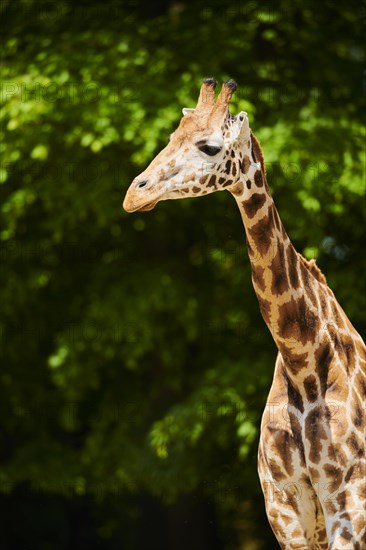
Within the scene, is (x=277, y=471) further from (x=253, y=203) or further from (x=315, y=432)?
(x=253, y=203)

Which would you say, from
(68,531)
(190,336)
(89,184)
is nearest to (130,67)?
(89,184)

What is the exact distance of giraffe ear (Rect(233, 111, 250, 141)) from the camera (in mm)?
3863

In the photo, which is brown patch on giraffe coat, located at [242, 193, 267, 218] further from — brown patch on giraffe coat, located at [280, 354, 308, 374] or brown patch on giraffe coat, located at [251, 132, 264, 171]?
brown patch on giraffe coat, located at [280, 354, 308, 374]

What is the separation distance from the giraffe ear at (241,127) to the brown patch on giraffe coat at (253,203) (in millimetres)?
243

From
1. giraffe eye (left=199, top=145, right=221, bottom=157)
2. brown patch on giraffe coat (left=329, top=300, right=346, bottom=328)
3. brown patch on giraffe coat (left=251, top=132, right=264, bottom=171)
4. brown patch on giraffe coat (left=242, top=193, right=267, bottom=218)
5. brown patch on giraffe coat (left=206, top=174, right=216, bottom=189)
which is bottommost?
brown patch on giraffe coat (left=329, top=300, right=346, bottom=328)

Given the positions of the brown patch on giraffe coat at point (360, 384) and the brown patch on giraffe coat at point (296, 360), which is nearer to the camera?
the brown patch on giraffe coat at point (296, 360)

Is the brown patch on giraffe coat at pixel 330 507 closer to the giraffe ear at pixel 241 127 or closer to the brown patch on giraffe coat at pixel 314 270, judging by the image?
the brown patch on giraffe coat at pixel 314 270

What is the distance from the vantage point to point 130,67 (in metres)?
8.32

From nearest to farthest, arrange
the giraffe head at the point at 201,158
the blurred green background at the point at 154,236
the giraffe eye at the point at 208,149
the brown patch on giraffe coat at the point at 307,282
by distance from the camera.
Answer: the giraffe head at the point at 201,158, the giraffe eye at the point at 208,149, the brown patch on giraffe coat at the point at 307,282, the blurred green background at the point at 154,236

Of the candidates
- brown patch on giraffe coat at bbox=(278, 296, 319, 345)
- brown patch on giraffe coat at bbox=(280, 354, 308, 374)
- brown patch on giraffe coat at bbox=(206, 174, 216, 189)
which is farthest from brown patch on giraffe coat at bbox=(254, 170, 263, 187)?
brown patch on giraffe coat at bbox=(280, 354, 308, 374)

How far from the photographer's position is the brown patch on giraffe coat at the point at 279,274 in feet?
13.3

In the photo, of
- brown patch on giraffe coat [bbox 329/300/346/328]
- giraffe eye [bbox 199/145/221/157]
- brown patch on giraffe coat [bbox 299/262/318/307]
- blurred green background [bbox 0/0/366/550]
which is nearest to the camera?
giraffe eye [bbox 199/145/221/157]

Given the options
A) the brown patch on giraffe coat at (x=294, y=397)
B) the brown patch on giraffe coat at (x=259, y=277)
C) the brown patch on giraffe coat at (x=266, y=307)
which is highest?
the brown patch on giraffe coat at (x=259, y=277)

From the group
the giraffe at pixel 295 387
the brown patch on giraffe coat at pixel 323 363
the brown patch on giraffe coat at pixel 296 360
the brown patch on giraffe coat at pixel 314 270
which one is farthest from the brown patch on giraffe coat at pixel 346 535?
the brown patch on giraffe coat at pixel 314 270
